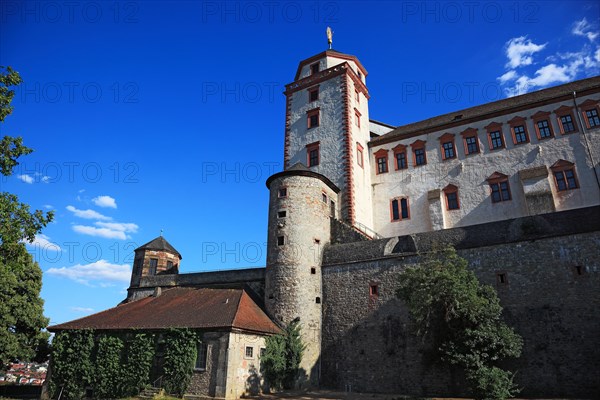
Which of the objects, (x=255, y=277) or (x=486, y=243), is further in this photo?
(x=255, y=277)

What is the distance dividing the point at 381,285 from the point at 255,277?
27.1 ft

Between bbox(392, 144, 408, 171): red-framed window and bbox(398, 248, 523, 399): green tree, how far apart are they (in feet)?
43.9

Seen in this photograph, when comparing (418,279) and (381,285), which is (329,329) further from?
(418,279)

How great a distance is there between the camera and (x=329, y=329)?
22172 millimetres

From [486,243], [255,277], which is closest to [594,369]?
[486,243]

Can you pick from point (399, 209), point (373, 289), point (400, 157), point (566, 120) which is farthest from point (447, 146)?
point (373, 289)

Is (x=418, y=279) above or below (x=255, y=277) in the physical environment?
below

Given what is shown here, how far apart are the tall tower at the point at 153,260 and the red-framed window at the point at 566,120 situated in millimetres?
30202

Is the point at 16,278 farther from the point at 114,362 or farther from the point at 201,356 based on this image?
the point at 201,356

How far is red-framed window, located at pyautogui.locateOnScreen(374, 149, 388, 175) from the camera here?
3066cm

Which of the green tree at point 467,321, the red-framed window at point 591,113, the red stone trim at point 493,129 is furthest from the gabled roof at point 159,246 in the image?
the red-framed window at point 591,113

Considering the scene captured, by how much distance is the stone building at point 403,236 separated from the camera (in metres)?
17.3

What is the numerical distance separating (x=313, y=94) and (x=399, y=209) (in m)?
11.8

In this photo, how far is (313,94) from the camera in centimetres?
3234
